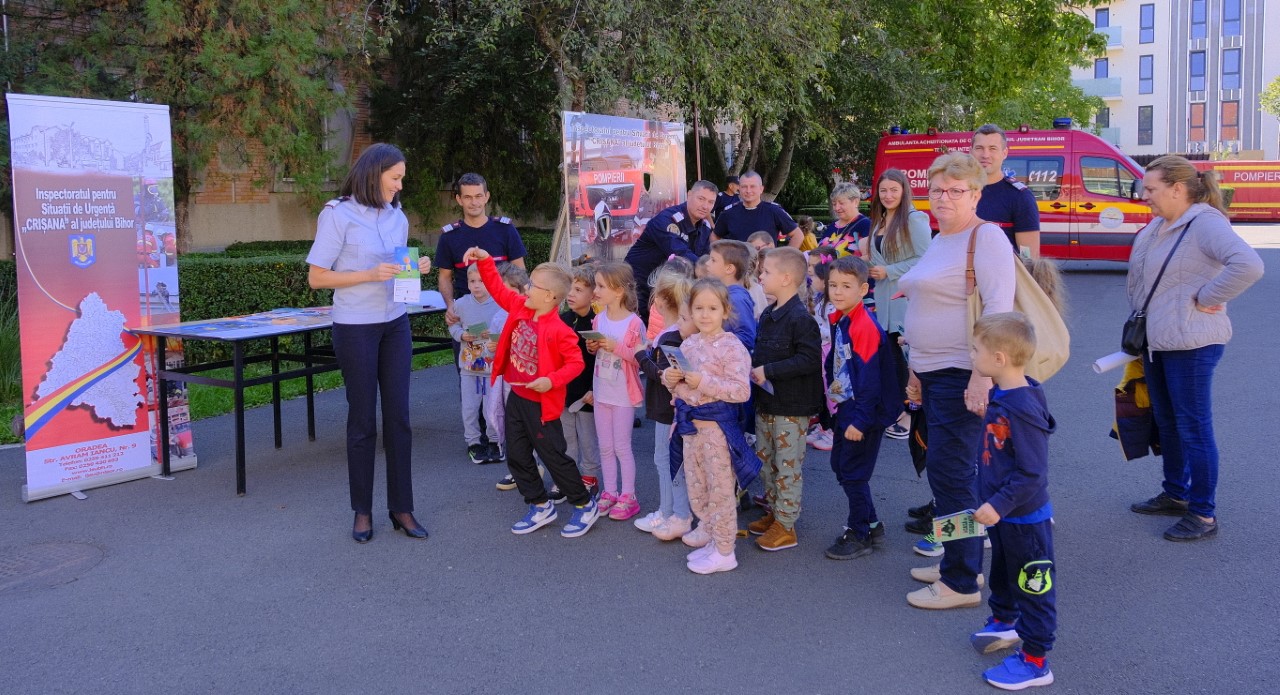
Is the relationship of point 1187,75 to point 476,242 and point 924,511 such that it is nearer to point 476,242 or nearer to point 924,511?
point 476,242

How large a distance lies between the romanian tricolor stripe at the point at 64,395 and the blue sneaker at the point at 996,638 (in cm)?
525

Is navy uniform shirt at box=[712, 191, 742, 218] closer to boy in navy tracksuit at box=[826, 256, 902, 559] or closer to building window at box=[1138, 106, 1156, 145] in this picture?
boy in navy tracksuit at box=[826, 256, 902, 559]

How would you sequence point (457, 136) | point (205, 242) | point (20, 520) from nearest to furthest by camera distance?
point (20, 520) < point (205, 242) < point (457, 136)

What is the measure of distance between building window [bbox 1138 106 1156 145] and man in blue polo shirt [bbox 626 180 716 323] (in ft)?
210

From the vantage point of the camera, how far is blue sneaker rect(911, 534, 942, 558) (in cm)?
497

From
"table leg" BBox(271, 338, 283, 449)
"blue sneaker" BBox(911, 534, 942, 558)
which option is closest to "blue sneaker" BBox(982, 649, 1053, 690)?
"blue sneaker" BBox(911, 534, 942, 558)

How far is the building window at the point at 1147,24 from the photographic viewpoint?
6203 cm

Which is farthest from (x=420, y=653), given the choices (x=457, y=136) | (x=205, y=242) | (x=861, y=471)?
(x=457, y=136)

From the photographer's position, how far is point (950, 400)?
4199 mm

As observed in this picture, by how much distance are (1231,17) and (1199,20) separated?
66.2 inches

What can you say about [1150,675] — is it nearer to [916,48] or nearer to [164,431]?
[164,431]

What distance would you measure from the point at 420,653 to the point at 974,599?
2328mm

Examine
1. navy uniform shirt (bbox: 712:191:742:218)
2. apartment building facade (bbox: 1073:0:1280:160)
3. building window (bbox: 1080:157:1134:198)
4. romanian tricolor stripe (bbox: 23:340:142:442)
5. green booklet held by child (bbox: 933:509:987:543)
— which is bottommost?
green booklet held by child (bbox: 933:509:987:543)

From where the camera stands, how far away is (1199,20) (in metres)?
60.6
